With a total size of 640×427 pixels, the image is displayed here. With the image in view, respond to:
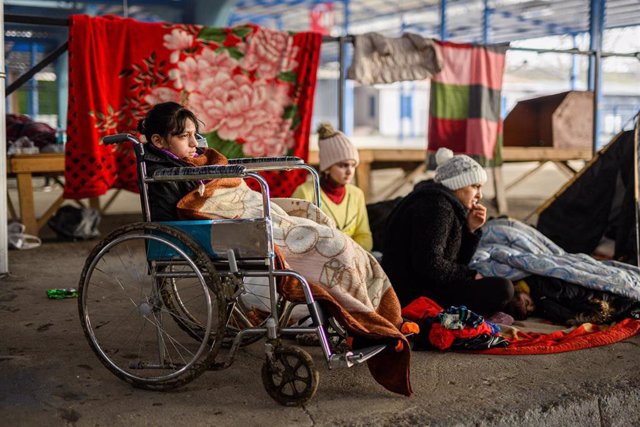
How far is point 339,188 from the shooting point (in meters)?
4.54

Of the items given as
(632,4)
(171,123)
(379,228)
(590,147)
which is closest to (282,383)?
(171,123)

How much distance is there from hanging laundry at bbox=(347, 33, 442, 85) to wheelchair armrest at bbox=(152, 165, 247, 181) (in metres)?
3.75

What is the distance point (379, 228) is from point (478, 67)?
215cm

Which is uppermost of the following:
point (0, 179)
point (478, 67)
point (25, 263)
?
point (478, 67)

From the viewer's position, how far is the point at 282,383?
2.65m

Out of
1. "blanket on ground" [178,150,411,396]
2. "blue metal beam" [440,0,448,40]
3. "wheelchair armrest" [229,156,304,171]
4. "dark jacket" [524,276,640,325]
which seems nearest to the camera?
"blanket on ground" [178,150,411,396]

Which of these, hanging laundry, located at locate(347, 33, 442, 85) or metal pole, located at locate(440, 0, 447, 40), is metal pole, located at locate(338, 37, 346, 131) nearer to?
hanging laundry, located at locate(347, 33, 442, 85)

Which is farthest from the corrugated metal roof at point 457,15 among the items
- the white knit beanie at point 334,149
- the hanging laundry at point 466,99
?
the white knit beanie at point 334,149

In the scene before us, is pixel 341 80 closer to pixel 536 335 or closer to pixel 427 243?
pixel 427 243

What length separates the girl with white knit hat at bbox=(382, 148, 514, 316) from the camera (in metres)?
3.61

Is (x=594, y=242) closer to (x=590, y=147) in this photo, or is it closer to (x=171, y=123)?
(x=590, y=147)

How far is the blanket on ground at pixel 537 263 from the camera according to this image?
398 centimetres

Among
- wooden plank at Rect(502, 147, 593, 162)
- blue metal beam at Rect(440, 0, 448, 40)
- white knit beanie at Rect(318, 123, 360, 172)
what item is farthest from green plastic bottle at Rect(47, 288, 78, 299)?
blue metal beam at Rect(440, 0, 448, 40)

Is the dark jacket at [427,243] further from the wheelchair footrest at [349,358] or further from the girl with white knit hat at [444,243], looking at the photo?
the wheelchair footrest at [349,358]
